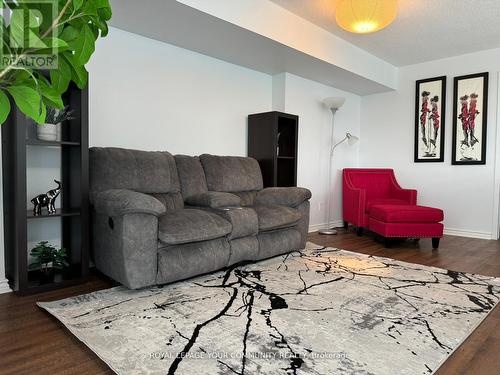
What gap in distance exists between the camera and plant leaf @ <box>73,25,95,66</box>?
0.43m

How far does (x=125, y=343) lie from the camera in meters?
1.57

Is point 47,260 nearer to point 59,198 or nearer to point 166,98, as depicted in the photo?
point 59,198

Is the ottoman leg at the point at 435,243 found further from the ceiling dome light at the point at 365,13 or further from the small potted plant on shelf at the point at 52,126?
the small potted plant on shelf at the point at 52,126

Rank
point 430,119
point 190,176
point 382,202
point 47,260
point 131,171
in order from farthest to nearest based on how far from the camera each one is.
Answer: point 430,119, point 382,202, point 190,176, point 131,171, point 47,260

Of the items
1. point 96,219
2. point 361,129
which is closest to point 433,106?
point 361,129

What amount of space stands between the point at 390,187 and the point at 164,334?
415cm

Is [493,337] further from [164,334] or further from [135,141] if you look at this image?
[135,141]

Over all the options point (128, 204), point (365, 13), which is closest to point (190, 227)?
point (128, 204)

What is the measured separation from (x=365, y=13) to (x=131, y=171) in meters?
2.25

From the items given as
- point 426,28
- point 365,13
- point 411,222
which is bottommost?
point 411,222

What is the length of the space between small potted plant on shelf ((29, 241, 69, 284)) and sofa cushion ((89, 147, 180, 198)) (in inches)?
19.9

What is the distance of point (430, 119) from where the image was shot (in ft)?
16.0

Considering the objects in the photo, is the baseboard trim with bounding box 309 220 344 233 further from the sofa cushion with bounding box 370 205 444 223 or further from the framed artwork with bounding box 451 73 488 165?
the framed artwork with bounding box 451 73 488 165

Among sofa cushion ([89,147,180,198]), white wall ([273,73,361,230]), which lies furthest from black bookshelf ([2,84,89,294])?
white wall ([273,73,361,230])
